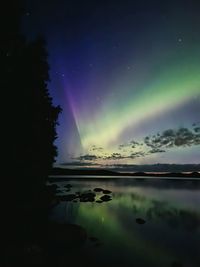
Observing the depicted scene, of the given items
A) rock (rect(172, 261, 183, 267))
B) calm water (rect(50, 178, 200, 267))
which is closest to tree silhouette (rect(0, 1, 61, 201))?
calm water (rect(50, 178, 200, 267))

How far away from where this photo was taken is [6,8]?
17.1m

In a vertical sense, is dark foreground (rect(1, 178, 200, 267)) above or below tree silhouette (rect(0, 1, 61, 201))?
below

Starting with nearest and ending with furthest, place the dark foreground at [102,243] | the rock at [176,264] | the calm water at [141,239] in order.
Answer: the dark foreground at [102,243]
the rock at [176,264]
the calm water at [141,239]

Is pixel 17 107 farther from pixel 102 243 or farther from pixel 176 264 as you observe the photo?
pixel 176 264

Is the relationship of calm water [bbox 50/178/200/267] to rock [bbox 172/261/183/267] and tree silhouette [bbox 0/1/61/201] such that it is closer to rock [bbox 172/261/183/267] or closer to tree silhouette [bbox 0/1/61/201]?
rock [bbox 172/261/183/267]

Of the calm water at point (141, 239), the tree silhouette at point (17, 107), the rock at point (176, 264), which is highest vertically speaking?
the tree silhouette at point (17, 107)

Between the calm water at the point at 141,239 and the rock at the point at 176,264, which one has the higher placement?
the calm water at the point at 141,239

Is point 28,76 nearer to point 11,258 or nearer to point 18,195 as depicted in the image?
point 18,195

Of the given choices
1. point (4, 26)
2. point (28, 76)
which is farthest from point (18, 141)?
point (4, 26)

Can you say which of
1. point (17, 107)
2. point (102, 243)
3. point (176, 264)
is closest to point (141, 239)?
point (102, 243)

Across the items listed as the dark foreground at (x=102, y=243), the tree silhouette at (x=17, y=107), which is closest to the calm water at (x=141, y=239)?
the dark foreground at (x=102, y=243)

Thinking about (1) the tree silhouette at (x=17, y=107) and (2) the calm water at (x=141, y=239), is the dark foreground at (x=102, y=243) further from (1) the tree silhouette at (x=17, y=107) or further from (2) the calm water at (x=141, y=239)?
(1) the tree silhouette at (x=17, y=107)

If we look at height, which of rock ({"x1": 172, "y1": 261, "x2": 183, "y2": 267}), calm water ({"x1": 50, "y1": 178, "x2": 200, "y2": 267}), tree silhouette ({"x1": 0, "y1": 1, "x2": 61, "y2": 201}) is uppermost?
Answer: tree silhouette ({"x1": 0, "y1": 1, "x2": 61, "y2": 201})

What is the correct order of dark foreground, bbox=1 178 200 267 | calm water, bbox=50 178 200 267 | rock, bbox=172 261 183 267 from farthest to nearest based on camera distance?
1. calm water, bbox=50 178 200 267
2. rock, bbox=172 261 183 267
3. dark foreground, bbox=1 178 200 267
